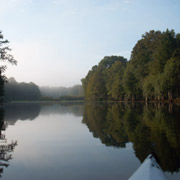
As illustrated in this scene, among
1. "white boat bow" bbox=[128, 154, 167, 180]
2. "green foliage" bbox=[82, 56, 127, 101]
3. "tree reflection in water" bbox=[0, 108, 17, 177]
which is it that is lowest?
"tree reflection in water" bbox=[0, 108, 17, 177]

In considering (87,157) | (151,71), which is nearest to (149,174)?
(87,157)

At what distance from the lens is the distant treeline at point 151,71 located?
44.0 m

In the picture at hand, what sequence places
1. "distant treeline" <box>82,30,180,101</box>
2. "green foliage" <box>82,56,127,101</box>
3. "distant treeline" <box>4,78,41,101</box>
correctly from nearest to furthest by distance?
1. "distant treeline" <box>82,30,180,101</box>
2. "green foliage" <box>82,56,127,101</box>
3. "distant treeline" <box>4,78,41,101</box>

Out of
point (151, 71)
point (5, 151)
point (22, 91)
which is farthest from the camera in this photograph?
point (22, 91)

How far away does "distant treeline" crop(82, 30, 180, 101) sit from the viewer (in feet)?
145

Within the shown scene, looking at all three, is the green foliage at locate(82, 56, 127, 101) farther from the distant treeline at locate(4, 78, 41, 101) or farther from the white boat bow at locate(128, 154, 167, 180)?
the white boat bow at locate(128, 154, 167, 180)

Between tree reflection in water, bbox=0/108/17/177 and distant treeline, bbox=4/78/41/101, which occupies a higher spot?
distant treeline, bbox=4/78/41/101

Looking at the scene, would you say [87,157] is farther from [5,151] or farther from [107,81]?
[107,81]

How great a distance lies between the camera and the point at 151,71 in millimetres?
52281

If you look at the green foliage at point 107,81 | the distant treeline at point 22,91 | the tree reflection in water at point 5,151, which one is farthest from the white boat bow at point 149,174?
the distant treeline at point 22,91

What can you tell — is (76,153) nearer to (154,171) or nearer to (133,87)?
(154,171)

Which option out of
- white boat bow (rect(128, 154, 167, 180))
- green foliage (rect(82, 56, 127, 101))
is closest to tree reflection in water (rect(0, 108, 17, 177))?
white boat bow (rect(128, 154, 167, 180))

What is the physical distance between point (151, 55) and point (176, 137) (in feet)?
171

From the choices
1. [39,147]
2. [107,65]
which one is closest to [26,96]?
[107,65]
